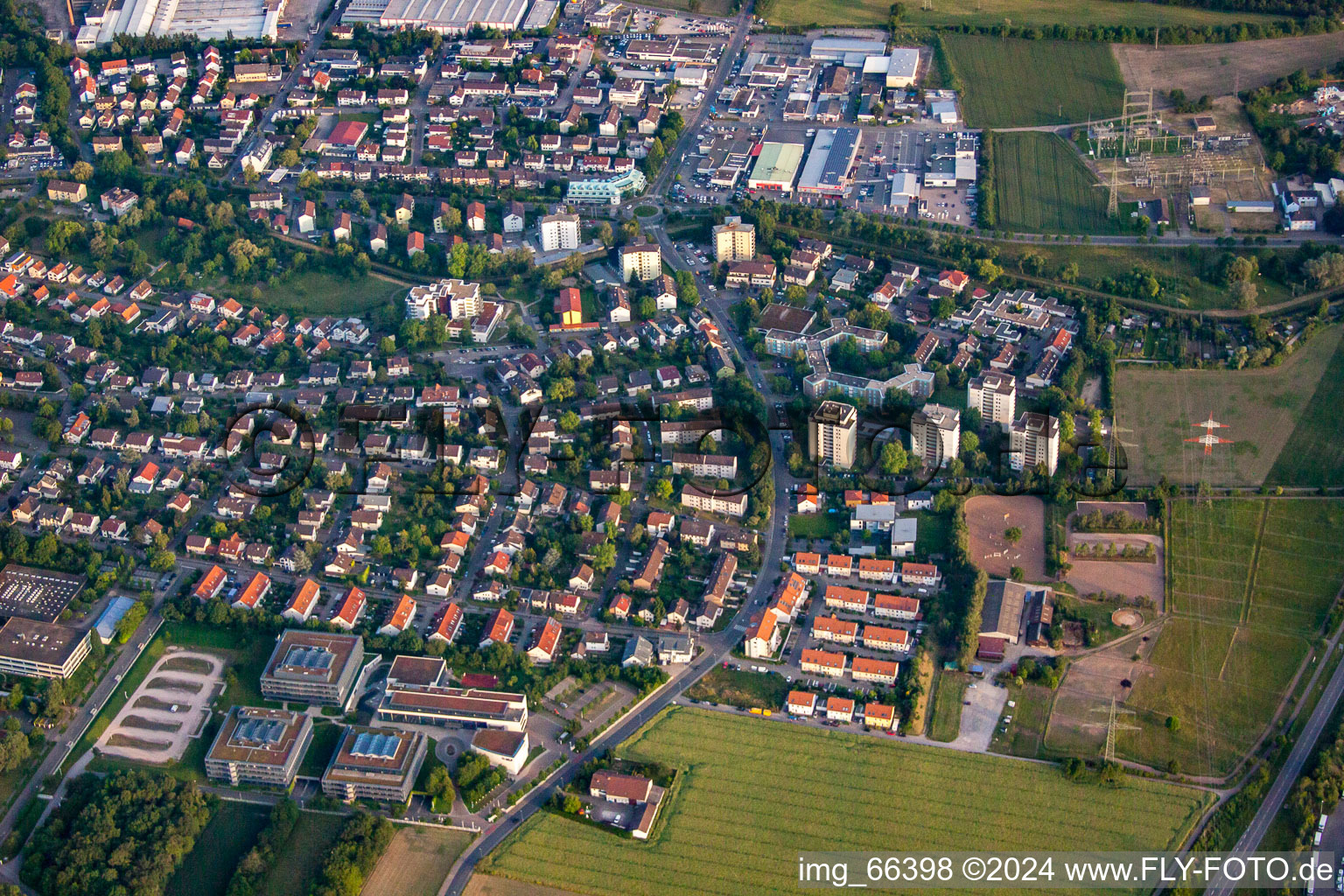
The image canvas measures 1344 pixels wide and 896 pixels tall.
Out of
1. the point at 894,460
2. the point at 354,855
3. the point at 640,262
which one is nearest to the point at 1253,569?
the point at 894,460

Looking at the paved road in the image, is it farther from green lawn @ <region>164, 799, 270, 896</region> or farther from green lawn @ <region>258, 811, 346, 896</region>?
green lawn @ <region>164, 799, 270, 896</region>

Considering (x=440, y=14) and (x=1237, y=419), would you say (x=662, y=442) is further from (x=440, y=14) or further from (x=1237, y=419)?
(x=440, y=14)

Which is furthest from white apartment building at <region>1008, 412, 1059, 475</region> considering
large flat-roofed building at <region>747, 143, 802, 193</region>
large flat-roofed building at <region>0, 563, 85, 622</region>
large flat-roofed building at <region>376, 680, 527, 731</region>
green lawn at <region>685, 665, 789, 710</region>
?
large flat-roofed building at <region>0, 563, 85, 622</region>

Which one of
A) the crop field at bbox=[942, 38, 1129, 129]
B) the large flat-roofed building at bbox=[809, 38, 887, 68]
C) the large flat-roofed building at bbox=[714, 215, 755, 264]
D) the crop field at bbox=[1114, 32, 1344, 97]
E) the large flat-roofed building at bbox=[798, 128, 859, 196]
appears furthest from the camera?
the large flat-roofed building at bbox=[809, 38, 887, 68]

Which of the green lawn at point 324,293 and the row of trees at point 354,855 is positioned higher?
the green lawn at point 324,293

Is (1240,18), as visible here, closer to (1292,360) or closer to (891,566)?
(1292,360)

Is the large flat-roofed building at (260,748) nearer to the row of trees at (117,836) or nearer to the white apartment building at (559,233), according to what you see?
the row of trees at (117,836)

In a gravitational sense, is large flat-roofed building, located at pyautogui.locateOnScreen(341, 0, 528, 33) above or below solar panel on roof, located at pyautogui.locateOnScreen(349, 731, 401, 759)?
above

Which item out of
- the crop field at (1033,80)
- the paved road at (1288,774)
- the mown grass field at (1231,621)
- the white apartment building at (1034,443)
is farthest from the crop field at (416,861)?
the crop field at (1033,80)
